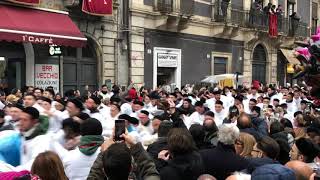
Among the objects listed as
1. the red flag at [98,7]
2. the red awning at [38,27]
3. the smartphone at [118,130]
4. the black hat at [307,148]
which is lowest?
the black hat at [307,148]

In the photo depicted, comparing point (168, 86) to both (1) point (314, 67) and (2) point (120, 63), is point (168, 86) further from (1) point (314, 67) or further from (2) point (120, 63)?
(1) point (314, 67)

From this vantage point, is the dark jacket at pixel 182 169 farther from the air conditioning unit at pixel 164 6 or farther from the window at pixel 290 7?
the window at pixel 290 7

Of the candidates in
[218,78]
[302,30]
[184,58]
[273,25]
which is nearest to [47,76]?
[184,58]

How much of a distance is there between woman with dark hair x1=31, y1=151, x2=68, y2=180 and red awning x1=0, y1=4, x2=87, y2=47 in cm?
1179

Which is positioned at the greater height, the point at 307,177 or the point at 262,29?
the point at 262,29

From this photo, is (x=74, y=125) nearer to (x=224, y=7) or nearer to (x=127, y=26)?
(x=127, y=26)

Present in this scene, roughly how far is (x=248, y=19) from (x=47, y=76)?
13.9 m

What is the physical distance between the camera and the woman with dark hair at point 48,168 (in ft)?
11.7

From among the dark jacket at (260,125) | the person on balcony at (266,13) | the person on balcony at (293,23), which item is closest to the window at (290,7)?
the person on balcony at (293,23)

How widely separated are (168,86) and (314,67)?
17822 mm

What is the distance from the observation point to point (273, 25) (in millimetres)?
29422

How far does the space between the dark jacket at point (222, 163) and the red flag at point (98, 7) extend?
13.2m

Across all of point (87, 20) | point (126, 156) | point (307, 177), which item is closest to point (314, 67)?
point (307, 177)

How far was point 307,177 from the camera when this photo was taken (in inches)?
168
